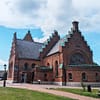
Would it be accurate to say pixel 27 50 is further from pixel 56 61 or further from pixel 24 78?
pixel 56 61

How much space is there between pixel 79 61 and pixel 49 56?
8.65 metres

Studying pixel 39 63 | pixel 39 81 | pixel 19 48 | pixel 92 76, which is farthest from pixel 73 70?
pixel 19 48

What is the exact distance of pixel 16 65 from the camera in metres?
62.6

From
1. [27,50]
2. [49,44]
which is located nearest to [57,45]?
[49,44]

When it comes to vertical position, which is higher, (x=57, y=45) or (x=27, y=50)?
(x=57, y=45)

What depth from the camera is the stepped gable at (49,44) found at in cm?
6650

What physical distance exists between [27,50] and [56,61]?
11000 mm

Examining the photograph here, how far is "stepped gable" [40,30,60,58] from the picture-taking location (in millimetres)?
66500

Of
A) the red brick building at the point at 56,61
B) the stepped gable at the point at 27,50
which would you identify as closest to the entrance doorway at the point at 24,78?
the red brick building at the point at 56,61

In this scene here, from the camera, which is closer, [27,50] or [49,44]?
[27,50]

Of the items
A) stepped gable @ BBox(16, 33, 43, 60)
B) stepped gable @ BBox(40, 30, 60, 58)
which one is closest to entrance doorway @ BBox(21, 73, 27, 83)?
stepped gable @ BBox(16, 33, 43, 60)

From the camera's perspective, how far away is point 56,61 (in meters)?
60.0

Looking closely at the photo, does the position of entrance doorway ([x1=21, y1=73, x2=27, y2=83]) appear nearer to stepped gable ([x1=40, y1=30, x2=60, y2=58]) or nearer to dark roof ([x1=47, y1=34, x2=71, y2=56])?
stepped gable ([x1=40, y1=30, x2=60, y2=58])

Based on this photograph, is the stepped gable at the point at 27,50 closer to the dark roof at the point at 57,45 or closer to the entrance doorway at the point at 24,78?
the dark roof at the point at 57,45
